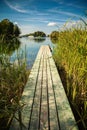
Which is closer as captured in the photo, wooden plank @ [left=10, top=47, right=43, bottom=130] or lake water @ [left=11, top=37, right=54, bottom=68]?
wooden plank @ [left=10, top=47, right=43, bottom=130]

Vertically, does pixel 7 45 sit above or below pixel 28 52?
above

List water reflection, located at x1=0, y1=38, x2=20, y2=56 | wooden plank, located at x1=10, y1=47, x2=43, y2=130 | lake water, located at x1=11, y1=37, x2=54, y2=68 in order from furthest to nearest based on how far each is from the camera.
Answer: lake water, located at x1=11, y1=37, x2=54, y2=68 → water reflection, located at x1=0, y1=38, x2=20, y2=56 → wooden plank, located at x1=10, y1=47, x2=43, y2=130

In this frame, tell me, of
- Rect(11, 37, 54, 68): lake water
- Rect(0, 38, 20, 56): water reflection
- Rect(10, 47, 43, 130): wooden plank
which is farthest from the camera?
Rect(11, 37, 54, 68): lake water

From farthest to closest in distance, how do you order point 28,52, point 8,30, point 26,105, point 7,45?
point 8,30 < point 28,52 < point 7,45 < point 26,105

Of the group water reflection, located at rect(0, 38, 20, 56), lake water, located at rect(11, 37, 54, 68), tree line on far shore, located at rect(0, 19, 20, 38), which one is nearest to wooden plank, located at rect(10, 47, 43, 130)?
lake water, located at rect(11, 37, 54, 68)

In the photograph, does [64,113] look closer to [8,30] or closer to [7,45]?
[7,45]

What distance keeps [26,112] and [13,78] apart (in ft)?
3.90

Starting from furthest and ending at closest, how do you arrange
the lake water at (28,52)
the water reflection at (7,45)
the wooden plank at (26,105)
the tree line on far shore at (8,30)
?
1. the lake water at (28,52)
2. the tree line on far shore at (8,30)
3. the water reflection at (7,45)
4. the wooden plank at (26,105)

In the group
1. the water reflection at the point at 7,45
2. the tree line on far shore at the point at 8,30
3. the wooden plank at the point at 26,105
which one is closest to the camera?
the wooden plank at the point at 26,105

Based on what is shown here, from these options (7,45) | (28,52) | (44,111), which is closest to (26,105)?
(44,111)

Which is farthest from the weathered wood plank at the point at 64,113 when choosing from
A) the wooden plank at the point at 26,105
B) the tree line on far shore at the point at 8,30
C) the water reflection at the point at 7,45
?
the tree line on far shore at the point at 8,30

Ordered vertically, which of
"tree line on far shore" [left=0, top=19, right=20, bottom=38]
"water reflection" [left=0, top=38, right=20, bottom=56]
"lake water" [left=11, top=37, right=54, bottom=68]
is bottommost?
"lake water" [left=11, top=37, right=54, bottom=68]

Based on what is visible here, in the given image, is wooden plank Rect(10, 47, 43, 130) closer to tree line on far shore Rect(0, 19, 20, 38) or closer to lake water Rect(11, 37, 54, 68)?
lake water Rect(11, 37, 54, 68)

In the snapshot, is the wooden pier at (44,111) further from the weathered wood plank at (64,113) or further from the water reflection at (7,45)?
the water reflection at (7,45)
